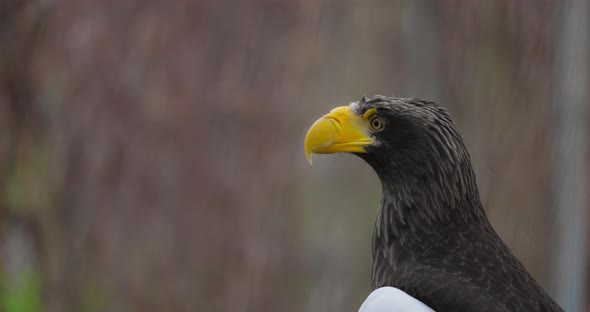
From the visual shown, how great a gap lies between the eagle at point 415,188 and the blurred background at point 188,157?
131 centimetres

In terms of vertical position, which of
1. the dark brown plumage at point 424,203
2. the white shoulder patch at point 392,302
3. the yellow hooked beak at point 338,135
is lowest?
the white shoulder patch at point 392,302

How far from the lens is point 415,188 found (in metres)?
2.88

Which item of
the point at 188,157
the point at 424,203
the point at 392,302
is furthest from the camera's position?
the point at 188,157

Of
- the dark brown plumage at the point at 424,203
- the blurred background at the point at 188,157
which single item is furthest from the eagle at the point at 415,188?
the blurred background at the point at 188,157

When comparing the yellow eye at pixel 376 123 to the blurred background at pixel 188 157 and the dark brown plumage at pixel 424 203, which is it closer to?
the dark brown plumage at pixel 424 203

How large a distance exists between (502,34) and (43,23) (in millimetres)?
2393

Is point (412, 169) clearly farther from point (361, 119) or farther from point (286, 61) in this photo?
point (286, 61)

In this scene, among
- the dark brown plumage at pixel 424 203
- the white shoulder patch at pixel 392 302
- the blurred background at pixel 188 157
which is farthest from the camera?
the blurred background at pixel 188 157

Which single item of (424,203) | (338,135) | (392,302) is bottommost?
(392,302)

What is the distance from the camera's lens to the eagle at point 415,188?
2721 millimetres

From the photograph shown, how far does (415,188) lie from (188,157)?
300 cm

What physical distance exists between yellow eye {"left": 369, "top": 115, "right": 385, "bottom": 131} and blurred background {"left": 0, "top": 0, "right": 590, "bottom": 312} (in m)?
1.33

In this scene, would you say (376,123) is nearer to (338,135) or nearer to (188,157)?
(338,135)

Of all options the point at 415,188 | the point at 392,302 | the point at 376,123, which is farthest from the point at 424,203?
the point at 392,302
